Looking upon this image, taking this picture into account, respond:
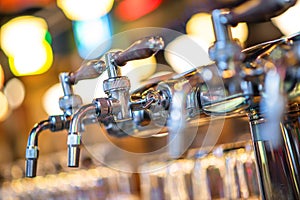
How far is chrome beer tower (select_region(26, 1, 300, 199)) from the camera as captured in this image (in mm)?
671

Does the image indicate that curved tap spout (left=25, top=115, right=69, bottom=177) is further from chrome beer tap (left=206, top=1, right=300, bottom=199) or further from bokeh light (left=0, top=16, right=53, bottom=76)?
bokeh light (left=0, top=16, right=53, bottom=76)

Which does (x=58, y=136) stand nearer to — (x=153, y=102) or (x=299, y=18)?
(x=299, y=18)

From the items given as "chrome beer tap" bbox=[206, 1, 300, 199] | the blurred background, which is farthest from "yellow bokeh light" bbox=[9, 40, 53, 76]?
"chrome beer tap" bbox=[206, 1, 300, 199]

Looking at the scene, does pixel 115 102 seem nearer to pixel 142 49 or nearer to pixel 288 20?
pixel 142 49

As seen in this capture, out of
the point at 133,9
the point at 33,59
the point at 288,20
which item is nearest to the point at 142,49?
the point at 288,20

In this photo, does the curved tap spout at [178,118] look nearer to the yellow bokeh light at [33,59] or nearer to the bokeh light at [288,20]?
the bokeh light at [288,20]

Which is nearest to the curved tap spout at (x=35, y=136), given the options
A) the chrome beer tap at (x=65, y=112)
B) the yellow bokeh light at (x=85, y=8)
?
the chrome beer tap at (x=65, y=112)

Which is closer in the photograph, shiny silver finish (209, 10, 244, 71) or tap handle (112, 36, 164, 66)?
shiny silver finish (209, 10, 244, 71)

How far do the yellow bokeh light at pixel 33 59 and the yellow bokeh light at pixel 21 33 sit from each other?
0.17 feet

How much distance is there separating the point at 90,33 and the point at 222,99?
15.1 feet

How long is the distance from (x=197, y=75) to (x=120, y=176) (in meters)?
1.18

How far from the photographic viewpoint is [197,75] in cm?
81

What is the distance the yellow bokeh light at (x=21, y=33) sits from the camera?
4633 millimetres

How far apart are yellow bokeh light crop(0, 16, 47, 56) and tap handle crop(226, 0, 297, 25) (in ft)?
13.3
